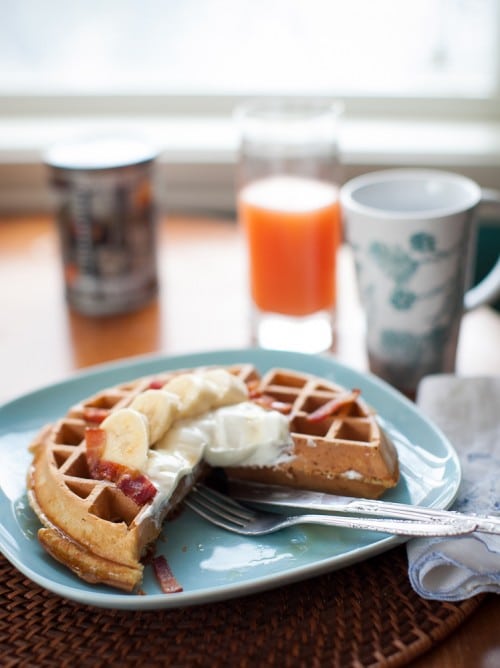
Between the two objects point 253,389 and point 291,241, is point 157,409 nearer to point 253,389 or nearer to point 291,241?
point 253,389

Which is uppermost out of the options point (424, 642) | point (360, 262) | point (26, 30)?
point (26, 30)

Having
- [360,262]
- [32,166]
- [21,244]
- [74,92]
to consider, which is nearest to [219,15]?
[74,92]

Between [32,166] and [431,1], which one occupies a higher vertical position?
[431,1]

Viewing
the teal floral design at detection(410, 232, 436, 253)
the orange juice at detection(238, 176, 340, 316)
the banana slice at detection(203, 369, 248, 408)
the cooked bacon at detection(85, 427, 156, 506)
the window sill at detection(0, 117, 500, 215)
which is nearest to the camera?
the cooked bacon at detection(85, 427, 156, 506)

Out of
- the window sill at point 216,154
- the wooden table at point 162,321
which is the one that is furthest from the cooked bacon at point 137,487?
the window sill at point 216,154

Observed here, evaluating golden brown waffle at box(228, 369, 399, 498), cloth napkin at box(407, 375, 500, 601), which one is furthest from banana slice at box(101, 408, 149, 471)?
cloth napkin at box(407, 375, 500, 601)

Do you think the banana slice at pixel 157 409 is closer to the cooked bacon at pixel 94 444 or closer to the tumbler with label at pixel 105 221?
the cooked bacon at pixel 94 444

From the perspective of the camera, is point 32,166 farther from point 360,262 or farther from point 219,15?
point 360,262

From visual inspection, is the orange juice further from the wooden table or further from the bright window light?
the bright window light
